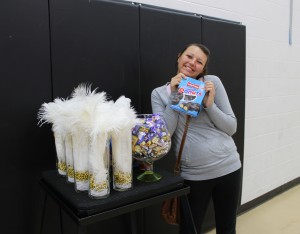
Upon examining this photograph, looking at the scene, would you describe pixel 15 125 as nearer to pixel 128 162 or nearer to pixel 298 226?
pixel 128 162

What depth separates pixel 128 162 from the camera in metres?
1.08

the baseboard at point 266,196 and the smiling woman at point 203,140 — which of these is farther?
the baseboard at point 266,196

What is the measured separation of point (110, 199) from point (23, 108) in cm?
68

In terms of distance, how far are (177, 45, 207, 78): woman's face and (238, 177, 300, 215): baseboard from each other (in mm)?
1771

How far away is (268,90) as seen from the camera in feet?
9.27

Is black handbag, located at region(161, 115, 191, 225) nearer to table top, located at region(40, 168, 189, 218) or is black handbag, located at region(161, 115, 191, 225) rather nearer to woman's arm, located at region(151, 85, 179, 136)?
woman's arm, located at region(151, 85, 179, 136)

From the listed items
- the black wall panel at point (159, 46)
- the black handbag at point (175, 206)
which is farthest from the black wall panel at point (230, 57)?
the black handbag at point (175, 206)

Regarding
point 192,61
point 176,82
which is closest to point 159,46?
point 192,61

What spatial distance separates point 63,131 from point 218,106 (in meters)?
0.80

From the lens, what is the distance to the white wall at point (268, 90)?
8.45ft

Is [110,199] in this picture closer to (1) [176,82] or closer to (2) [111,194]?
(2) [111,194]

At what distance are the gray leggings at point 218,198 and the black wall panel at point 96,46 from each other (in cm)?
62

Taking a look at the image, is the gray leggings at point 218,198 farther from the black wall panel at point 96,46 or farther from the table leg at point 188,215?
the black wall panel at point 96,46

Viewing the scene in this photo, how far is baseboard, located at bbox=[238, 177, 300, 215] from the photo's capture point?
2766 mm
